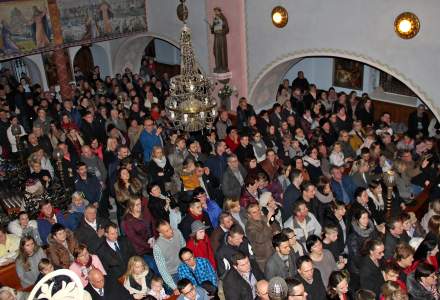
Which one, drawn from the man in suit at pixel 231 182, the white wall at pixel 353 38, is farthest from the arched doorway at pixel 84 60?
the man in suit at pixel 231 182

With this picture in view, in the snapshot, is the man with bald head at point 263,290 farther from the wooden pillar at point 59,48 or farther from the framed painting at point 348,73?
the wooden pillar at point 59,48

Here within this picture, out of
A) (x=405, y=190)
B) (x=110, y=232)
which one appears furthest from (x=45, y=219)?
(x=405, y=190)

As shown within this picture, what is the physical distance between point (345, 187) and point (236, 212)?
2.47m

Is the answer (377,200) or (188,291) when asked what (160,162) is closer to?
(377,200)

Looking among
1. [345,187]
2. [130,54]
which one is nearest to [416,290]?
[345,187]

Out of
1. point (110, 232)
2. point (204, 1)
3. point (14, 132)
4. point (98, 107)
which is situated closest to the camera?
point (110, 232)

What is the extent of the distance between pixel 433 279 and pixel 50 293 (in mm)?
4440

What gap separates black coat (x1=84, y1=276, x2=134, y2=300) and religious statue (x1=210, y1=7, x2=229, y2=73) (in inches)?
387

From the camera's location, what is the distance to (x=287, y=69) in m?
14.9

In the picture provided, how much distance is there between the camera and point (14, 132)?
11.1 meters

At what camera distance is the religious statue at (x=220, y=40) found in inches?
560

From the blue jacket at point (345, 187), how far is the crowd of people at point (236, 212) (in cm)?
2

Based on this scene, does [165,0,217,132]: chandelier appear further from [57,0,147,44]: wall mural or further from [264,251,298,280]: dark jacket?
[57,0,147,44]: wall mural

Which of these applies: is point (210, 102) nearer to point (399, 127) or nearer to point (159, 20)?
point (399, 127)
